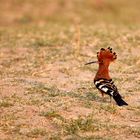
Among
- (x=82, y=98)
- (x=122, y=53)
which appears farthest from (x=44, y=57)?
(x=82, y=98)

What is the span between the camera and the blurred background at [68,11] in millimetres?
21078

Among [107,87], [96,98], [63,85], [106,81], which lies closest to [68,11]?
[63,85]

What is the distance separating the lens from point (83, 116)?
7.03m

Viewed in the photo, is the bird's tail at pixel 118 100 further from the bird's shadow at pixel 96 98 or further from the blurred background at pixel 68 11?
the blurred background at pixel 68 11

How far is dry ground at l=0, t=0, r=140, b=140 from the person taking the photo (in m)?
6.62

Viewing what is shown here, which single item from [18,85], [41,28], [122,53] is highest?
[41,28]

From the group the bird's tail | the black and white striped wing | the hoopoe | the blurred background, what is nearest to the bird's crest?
the hoopoe

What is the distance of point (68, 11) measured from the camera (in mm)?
22141

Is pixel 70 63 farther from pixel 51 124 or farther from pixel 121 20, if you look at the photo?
pixel 121 20

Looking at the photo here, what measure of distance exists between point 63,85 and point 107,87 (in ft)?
5.22

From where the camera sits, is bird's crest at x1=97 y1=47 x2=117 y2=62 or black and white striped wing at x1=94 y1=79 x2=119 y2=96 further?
bird's crest at x1=97 y1=47 x2=117 y2=62

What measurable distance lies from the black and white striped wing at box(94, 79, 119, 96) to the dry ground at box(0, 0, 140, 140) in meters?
0.23

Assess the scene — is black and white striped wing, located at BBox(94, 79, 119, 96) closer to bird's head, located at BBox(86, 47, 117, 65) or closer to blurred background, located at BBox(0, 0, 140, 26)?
bird's head, located at BBox(86, 47, 117, 65)

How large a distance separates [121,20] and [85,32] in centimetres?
848
